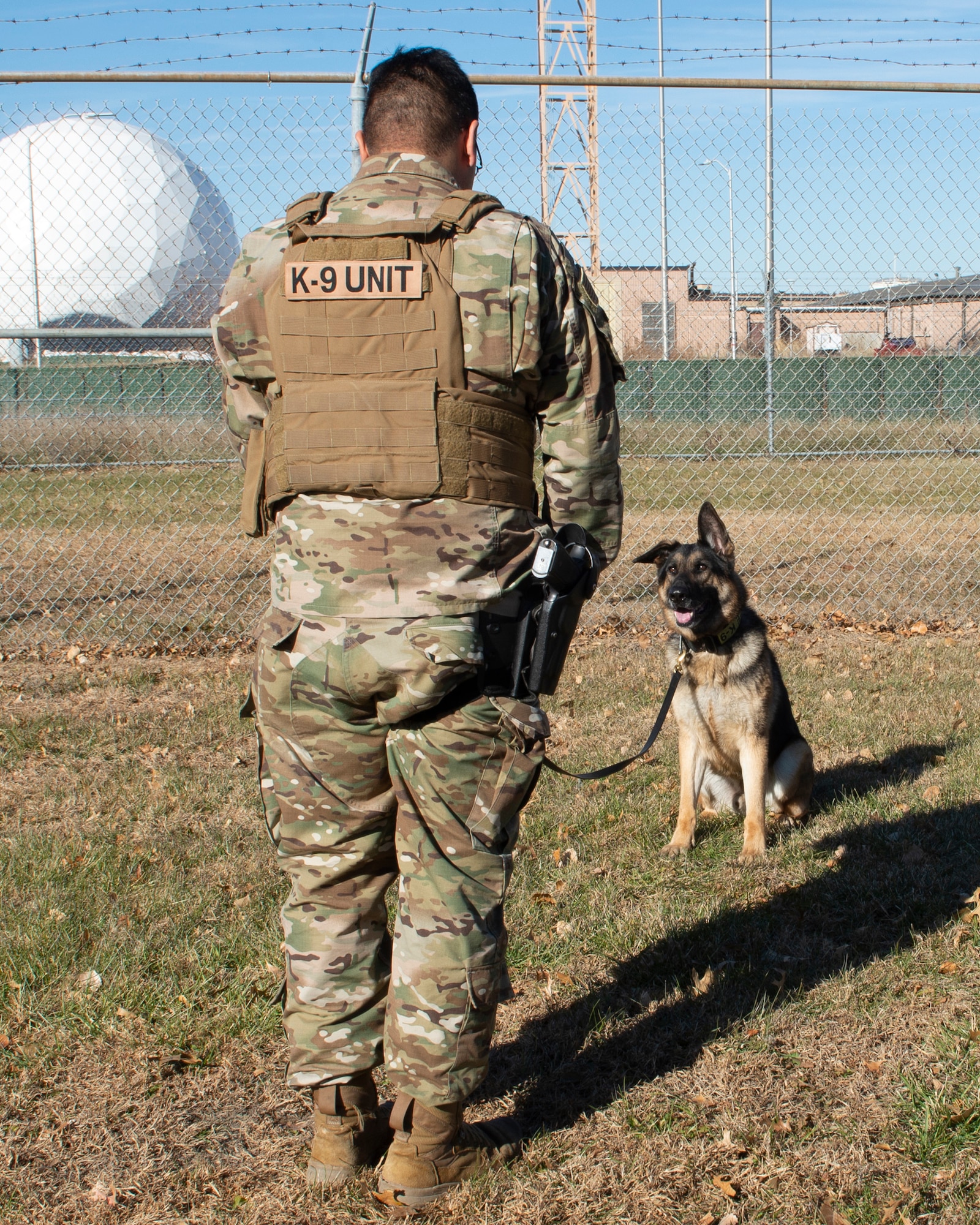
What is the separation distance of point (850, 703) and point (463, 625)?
423 cm

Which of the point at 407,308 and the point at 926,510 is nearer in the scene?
the point at 407,308

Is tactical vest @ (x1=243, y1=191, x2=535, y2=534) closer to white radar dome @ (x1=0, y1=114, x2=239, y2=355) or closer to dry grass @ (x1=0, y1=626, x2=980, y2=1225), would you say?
dry grass @ (x1=0, y1=626, x2=980, y2=1225)

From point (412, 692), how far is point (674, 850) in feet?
7.86

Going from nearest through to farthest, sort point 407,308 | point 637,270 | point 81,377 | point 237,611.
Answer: point 407,308 → point 637,270 → point 237,611 → point 81,377

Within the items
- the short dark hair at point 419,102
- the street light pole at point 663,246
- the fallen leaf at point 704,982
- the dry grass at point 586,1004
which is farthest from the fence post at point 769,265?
the short dark hair at point 419,102

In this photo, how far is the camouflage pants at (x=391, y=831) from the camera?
202 cm

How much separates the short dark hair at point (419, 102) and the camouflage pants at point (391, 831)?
0.97 metres

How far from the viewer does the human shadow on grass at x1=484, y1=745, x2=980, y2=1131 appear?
275 cm

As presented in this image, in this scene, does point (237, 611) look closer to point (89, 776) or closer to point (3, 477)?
point (89, 776)

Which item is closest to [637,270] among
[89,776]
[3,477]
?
[89,776]

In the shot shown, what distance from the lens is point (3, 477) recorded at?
12.8 m

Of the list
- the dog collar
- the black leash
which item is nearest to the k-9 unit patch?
the black leash

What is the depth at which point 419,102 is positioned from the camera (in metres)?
2.08

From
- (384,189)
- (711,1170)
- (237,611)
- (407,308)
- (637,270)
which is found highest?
(637,270)
